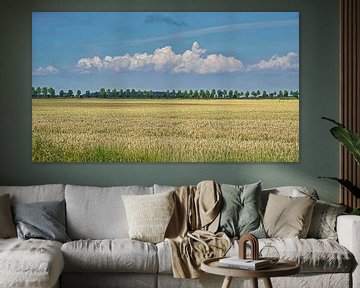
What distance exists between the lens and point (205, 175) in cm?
779

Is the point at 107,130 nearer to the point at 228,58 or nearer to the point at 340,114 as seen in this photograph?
the point at 228,58

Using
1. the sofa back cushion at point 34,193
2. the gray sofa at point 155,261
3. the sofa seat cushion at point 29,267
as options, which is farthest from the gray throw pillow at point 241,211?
the sofa seat cushion at point 29,267

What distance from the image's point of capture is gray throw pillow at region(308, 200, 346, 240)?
7.13m

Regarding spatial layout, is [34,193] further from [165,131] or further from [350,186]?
[350,186]

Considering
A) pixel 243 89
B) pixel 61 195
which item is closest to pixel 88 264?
pixel 61 195

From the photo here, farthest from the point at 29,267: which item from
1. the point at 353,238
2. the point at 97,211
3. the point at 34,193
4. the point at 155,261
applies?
the point at 353,238

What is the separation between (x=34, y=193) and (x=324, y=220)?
2464 millimetres

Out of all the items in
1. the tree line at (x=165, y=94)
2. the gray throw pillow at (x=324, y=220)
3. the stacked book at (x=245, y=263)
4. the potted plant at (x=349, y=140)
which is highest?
the tree line at (x=165, y=94)

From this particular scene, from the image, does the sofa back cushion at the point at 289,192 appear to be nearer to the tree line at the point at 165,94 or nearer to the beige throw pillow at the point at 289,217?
the beige throw pillow at the point at 289,217

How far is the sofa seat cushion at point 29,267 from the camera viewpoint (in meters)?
5.91

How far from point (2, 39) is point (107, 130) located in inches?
49.3

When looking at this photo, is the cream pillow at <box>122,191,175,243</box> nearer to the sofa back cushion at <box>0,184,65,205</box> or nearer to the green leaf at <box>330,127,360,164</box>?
the sofa back cushion at <box>0,184,65,205</box>

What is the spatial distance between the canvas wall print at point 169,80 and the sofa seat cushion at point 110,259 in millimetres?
1424

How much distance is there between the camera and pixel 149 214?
711 centimetres
